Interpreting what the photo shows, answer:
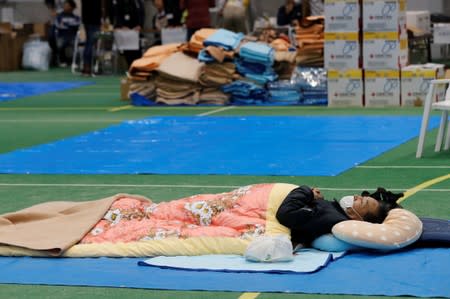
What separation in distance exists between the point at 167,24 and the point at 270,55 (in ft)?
31.0

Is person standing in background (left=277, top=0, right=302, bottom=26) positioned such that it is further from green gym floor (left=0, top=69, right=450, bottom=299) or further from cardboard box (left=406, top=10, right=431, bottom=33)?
green gym floor (left=0, top=69, right=450, bottom=299)

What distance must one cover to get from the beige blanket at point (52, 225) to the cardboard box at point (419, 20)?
54.7 feet

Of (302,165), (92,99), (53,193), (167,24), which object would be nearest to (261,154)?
→ (302,165)

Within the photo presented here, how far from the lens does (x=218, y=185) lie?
36.3 ft

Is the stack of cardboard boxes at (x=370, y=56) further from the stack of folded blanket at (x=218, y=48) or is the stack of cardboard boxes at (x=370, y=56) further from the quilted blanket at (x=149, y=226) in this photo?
the quilted blanket at (x=149, y=226)

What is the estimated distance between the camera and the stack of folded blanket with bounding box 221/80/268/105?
1948cm

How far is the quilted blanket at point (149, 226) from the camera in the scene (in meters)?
7.80

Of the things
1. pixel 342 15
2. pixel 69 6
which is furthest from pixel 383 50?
pixel 69 6

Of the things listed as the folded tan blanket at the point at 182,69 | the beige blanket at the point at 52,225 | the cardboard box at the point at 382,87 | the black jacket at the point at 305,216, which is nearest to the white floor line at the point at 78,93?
the folded tan blanket at the point at 182,69

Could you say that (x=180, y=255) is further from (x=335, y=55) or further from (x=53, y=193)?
(x=335, y=55)

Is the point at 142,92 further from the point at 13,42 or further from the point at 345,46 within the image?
the point at 13,42

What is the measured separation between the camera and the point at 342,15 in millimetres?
18656

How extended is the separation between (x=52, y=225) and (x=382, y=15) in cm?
1109

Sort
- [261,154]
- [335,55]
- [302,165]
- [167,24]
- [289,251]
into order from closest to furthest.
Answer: [289,251] → [302,165] → [261,154] → [335,55] → [167,24]
